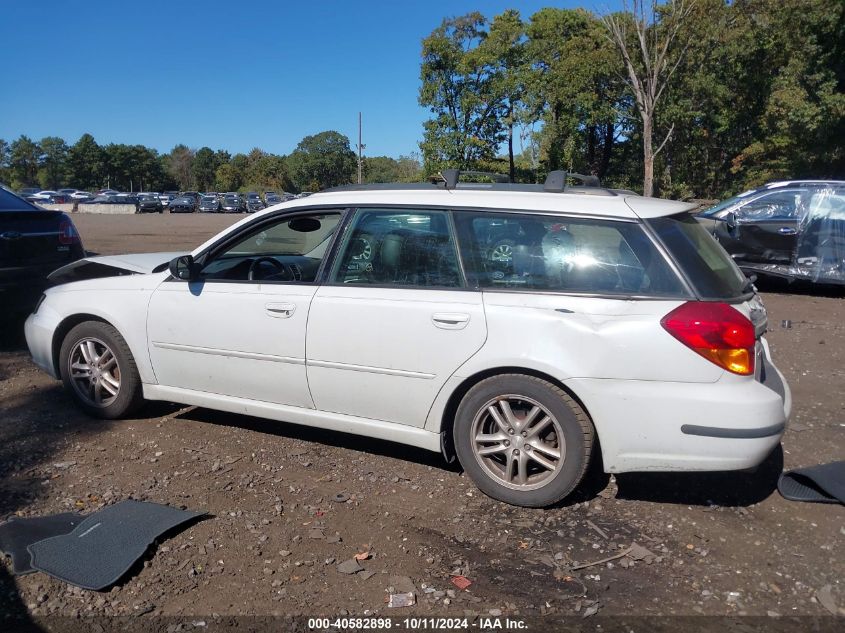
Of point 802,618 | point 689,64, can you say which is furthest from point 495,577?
point 689,64

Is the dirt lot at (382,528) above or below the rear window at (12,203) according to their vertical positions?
below

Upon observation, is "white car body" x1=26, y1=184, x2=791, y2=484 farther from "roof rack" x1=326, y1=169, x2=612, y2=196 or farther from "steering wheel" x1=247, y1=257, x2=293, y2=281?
"steering wheel" x1=247, y1=257, x2=293, y2=281

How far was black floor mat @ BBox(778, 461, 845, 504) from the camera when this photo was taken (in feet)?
12.9

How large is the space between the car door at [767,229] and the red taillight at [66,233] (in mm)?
9014

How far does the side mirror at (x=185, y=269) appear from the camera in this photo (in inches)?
178

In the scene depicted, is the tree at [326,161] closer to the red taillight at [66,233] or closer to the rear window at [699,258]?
the red taillight at [66,233]

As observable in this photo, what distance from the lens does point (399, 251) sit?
4.17 m

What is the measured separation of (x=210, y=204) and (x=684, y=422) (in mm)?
56829

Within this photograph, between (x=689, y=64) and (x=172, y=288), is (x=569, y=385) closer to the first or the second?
(x=172, y=288)

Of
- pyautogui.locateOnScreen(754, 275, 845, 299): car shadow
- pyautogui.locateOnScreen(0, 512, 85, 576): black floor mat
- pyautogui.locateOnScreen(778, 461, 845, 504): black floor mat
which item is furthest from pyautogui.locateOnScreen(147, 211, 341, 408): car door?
pyautogui.locateOnScreen(754, 275, 845, 299): car shadow

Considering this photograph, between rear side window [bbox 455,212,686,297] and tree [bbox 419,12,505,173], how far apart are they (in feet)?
128

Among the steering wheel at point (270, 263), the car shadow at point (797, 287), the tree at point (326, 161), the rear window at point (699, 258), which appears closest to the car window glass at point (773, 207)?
the car shadow at point (797, 287)

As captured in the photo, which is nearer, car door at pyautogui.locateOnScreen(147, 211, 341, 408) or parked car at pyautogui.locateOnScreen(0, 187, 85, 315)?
car door at pyautogui.locateOnScreen(147, 211, 341, 408)

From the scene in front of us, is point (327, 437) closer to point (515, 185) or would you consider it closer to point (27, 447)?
point (27, 447)
